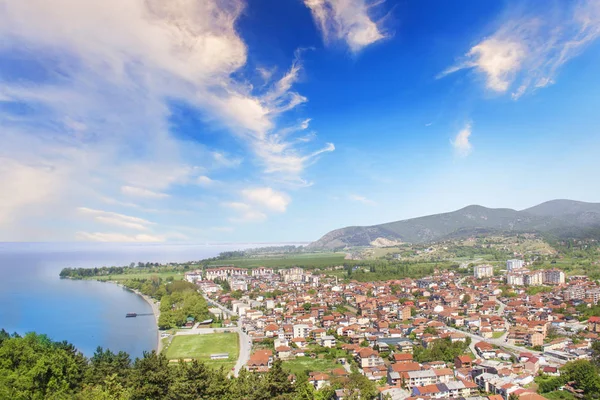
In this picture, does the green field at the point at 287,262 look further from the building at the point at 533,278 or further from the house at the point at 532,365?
the house at the point at 532,365

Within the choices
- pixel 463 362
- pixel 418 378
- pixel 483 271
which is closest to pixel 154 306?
pixel 418 378

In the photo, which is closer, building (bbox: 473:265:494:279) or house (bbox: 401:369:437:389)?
house (bbox: 401:369:437:389)

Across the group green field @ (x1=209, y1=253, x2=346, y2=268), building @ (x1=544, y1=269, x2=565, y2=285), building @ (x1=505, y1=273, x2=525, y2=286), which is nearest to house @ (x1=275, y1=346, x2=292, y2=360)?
building @ (x1=505, y1=273, x2=525, y2=286)

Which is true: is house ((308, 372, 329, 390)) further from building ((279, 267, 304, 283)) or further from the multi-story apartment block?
building ((279, 267, 304, 283))

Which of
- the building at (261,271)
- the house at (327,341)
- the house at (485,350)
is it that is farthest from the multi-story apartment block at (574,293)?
the building at (261,271)

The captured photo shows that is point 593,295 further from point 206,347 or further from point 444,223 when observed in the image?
point 444,223
